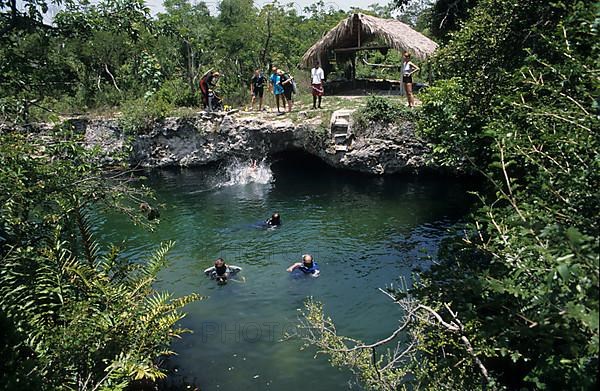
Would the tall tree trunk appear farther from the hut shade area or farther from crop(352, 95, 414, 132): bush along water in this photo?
crop(352, 95, 414, 132): bush along water

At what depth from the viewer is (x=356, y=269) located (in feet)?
36.9

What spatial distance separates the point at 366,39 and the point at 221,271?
16653 millimetres

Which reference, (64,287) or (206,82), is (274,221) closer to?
(206,82)

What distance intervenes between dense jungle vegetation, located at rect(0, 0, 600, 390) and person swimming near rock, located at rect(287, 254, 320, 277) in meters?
3.26

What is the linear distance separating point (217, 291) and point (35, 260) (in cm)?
490

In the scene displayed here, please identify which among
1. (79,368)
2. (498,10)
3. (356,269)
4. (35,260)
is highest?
(498,10)

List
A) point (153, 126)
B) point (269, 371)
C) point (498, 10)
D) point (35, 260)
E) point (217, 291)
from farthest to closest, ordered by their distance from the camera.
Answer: point (153, 126)
point (217, 291)
point (498, 10)
point (269, 371)
point (35, 260)

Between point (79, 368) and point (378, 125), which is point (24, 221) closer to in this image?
point (79, 368)

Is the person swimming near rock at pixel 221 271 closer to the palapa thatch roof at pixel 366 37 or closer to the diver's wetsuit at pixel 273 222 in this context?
the diver's wetsuit at pixel 273 222

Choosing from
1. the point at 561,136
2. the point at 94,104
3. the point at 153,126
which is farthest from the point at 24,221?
the point at 94,104

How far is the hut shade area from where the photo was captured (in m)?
20.6

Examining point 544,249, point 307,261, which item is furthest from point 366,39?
point 544,249

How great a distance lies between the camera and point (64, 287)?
20.5 ft

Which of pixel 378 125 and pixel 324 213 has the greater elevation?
pixel 378 125
